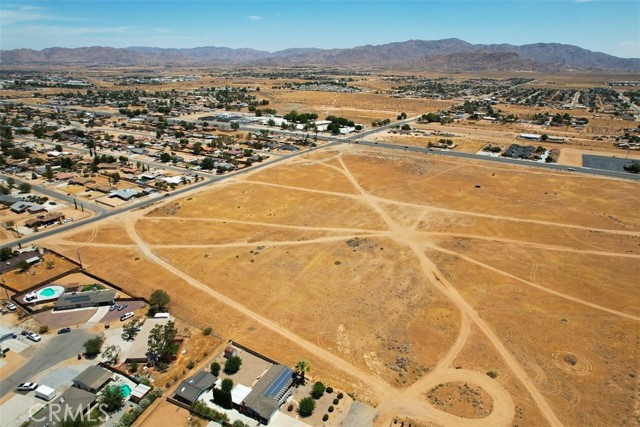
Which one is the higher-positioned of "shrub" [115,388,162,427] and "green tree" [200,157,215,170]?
"green tree" [200,157,215,170]

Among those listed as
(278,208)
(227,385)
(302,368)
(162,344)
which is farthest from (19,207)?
(302,368)

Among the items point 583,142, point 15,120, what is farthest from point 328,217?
point 15,120

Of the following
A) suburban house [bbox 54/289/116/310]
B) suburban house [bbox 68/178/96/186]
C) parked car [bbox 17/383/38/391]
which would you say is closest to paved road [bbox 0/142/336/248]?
suburban house [bbox 68/178/96/186]

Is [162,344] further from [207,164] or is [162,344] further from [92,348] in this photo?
[207,164]

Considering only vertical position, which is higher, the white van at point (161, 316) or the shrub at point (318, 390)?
the white van at point (161, 316)

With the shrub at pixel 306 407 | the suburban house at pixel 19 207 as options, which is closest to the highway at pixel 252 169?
the suburban house at pixel 19 207

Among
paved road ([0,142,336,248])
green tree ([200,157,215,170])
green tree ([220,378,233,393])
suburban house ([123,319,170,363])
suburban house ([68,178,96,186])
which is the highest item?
green tree ([200,157,215,170])

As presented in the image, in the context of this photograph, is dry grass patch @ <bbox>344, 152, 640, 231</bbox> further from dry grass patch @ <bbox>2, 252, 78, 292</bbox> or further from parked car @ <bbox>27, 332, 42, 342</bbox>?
parked car @ <bbox>27, 332, 42, 342</bbox>

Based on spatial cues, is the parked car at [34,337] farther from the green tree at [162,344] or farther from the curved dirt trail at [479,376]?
the curved dirt trail at [479,376]
